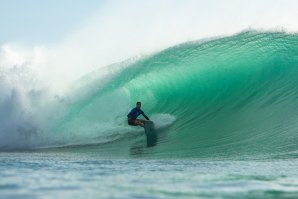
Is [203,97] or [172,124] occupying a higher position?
[203,97]

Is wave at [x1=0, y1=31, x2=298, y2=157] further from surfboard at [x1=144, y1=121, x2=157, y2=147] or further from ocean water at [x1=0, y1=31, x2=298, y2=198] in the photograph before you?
surfboard at [x1=144, y1=121, x2=157, y2=147]

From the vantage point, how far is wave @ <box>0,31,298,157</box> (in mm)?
12398

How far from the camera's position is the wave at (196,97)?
12.4 meters

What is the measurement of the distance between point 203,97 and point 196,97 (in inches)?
10.0

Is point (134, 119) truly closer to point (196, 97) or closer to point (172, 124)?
point (172, 124)

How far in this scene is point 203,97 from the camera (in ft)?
51.5

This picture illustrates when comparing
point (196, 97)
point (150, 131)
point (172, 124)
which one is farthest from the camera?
point (196, 97)

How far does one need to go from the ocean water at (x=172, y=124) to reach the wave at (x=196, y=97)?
0.03m

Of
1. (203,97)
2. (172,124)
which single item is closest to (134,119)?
(172,124)

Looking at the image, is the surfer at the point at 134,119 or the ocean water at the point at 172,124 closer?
the ocean water at the point at 172,124

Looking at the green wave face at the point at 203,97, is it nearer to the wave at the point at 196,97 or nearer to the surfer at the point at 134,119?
the wave at the point at 196,97

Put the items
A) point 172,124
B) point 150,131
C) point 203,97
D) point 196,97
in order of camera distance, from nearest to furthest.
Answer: point 150,131 → point 172,124 → point 203,97 → point 196,97

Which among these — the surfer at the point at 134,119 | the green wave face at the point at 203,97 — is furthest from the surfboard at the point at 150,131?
the green wave face at the point at 203,97

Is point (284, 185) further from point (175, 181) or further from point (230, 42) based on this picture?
point (230, 42)
